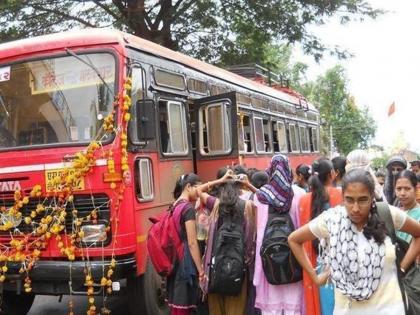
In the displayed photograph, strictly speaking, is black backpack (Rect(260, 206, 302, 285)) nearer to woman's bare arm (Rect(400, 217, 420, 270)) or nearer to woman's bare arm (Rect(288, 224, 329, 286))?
woman's bare arm (Rect(288, 224, 329, 286))

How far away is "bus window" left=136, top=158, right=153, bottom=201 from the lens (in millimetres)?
5301

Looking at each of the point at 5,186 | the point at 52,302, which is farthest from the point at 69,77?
the point at 52,302

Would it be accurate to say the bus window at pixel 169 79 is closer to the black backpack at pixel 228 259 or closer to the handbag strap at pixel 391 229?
the black backpack at pixel 228 259

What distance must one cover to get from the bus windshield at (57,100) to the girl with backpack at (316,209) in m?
2.16

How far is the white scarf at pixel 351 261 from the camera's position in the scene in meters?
2.65

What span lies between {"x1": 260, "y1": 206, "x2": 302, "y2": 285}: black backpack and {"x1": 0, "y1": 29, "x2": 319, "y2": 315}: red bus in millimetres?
1666

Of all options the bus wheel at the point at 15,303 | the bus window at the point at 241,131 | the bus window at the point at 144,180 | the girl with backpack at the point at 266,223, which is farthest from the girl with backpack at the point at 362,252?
the bus window at the point at 241,131

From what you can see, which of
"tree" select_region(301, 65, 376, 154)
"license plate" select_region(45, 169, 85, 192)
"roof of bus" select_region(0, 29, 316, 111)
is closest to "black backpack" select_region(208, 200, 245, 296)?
"license plate" select_region(45, 169, 85, 192)

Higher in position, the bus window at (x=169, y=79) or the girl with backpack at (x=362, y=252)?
the bus window at (x=169, y=79)

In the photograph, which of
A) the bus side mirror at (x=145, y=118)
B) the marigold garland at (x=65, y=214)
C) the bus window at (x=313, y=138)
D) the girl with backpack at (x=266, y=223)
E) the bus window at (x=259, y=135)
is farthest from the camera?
the bus window at (x=313, y=138)

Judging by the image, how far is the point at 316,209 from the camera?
375cm

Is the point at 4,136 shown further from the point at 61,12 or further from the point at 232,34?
the point at 232,34

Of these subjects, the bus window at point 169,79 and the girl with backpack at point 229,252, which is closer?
the girl with backpack at point 229,252

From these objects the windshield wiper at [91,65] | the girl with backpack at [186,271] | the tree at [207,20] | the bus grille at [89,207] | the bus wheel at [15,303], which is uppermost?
the tree at [207,20]
